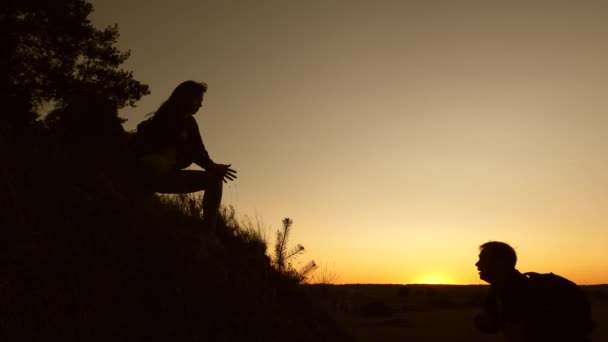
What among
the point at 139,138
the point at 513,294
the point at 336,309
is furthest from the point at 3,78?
the point at 513,294

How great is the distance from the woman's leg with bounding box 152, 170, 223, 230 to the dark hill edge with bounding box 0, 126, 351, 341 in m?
0.28

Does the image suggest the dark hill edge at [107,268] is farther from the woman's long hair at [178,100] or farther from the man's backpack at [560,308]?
the man's backpack at [560,308]

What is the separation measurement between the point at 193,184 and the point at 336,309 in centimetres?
345

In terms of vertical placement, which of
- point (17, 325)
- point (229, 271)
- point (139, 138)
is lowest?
point (17, 325)

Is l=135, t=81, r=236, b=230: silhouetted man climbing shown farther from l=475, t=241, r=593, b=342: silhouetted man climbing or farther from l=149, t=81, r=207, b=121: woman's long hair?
l=475, t=241, r=593, b=342: silhouetted man climbing

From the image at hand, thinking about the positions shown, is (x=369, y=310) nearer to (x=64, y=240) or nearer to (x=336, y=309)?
(x=336, y=309)

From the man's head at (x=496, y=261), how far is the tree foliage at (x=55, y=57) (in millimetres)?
8420

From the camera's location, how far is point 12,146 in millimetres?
4738

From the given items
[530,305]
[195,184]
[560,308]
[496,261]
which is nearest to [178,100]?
[195,184]

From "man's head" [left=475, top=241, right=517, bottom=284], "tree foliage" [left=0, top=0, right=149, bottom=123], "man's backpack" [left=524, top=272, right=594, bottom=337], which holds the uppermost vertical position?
"tree foliage" [left=0, top=0, right=149, bottom=123]

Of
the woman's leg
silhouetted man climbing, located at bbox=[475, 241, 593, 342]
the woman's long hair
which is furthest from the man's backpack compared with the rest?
the woman's long hair

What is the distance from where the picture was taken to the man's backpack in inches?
109

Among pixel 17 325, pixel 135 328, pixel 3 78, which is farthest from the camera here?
pixel 3 78

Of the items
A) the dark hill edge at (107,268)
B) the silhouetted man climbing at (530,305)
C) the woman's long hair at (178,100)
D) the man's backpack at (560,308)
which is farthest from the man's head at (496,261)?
the woman's long hair at (178,100)
